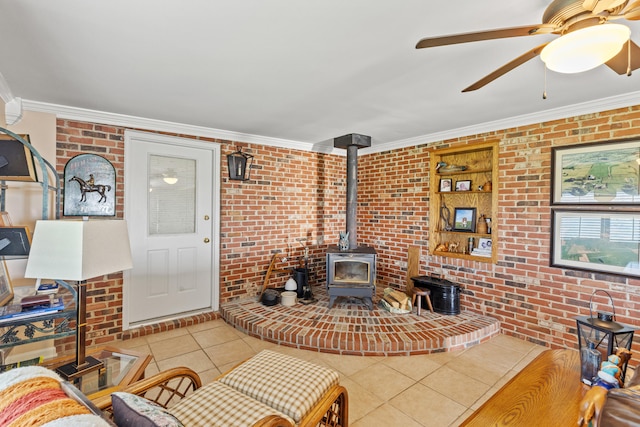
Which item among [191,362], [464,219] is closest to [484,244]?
[464,219]

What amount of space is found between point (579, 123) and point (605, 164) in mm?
447

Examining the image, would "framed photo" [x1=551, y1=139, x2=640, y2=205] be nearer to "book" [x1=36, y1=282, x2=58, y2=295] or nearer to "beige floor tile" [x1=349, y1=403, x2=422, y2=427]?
"beige floor tile" [x1=349, y1=403, x2=422, y2=427]

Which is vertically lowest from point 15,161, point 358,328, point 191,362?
point 191,362

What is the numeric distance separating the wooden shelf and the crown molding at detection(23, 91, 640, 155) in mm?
206

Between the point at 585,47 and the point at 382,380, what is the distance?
244cm

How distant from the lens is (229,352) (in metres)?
2.85

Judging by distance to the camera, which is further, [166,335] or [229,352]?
[166,335]

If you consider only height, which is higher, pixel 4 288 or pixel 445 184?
pixel 445 184

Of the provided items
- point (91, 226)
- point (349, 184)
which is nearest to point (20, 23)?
point (91, 226)

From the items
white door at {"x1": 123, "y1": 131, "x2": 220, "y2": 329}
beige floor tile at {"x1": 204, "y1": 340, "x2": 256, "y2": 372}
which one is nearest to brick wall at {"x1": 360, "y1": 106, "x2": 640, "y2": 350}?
beige floor tile at {"x1": 204, "y1": 340, "x2": 256, "y2": 372}

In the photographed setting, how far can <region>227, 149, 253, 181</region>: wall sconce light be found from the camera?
3.71m

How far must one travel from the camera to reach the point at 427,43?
1.26m

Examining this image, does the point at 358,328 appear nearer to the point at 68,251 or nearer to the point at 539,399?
the point at 539,399

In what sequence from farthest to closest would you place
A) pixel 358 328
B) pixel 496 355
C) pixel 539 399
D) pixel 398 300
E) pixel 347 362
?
pixel 398 300 < pixel 358 328 < pixel 496 355 < pixel 347 362 < pixel 539 399
